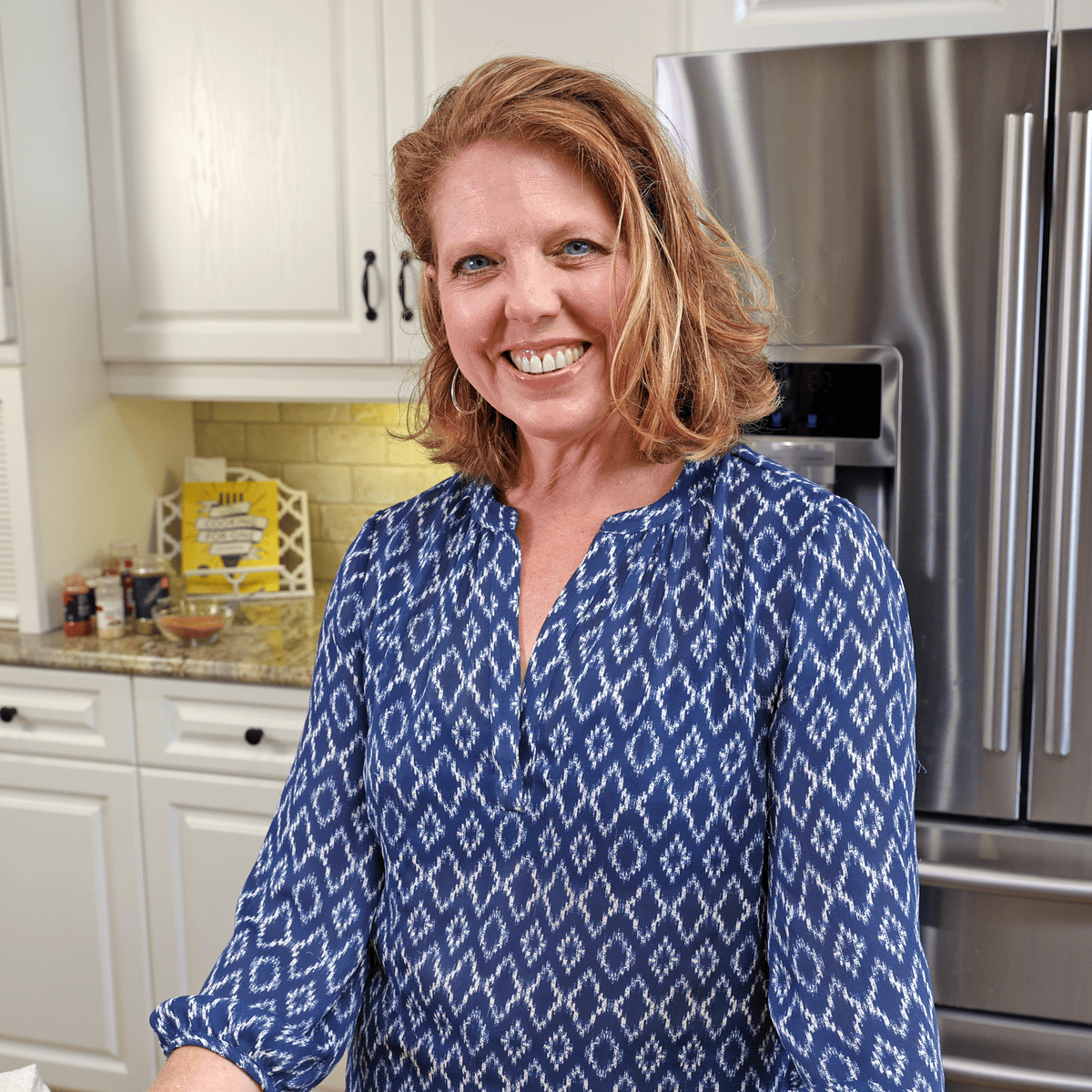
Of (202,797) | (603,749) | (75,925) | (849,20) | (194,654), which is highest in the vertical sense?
(849,20)

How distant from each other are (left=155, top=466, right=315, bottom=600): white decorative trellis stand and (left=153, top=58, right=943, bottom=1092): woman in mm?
1584

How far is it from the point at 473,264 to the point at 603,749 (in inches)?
16.1

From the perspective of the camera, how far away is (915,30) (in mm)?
1569

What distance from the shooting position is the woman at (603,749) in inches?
29.8

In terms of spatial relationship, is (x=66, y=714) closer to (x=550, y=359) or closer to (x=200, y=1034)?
(x=200, y=1034)

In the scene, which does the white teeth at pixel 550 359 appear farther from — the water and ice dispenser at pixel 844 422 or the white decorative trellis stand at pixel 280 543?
the white decorative trellis stand at pixel 280 543

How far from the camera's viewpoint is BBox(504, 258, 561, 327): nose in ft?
2.73

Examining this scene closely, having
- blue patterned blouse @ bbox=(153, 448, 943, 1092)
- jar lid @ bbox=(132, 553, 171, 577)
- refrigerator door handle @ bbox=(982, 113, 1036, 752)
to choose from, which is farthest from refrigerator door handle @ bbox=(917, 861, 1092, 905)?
jar lid @ bbox=(132, 553, 171, 577)

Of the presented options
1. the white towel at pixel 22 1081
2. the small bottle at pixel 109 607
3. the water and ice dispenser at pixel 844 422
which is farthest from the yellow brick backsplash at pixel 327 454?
the white towel at pixel 22 1081

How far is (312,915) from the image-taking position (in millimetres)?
906

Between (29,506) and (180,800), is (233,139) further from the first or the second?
(180,800)

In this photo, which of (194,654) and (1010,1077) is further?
(194,654)

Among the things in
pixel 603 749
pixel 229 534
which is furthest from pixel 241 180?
pixel 603 749

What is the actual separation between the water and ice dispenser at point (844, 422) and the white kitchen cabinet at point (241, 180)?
887 millimetres
